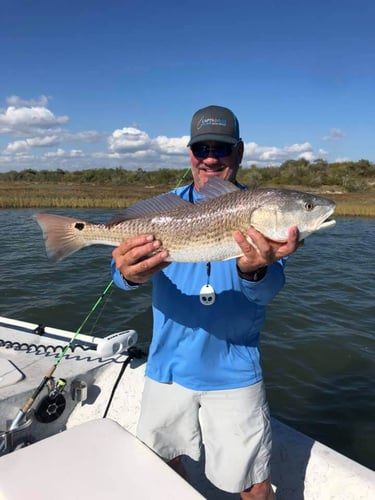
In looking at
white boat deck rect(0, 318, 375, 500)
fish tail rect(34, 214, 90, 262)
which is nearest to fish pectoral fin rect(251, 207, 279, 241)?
fish tail rect(34, 214, 90, 262)

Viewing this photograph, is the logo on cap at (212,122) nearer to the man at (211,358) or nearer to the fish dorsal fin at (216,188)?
the man at (211,358)

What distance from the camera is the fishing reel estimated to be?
443cm

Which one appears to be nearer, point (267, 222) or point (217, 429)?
point (267, 222)

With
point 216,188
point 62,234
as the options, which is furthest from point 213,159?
point 62,234

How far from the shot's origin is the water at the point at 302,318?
7.05 m

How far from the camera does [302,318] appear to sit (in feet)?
35.6

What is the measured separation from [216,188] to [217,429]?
1.82 meters

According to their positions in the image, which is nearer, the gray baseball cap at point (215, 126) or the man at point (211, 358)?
the man at point (211, 358)

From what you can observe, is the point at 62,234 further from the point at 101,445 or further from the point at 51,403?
the point at 51,403

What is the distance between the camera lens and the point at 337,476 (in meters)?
3.53

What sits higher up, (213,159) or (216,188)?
(213,159)

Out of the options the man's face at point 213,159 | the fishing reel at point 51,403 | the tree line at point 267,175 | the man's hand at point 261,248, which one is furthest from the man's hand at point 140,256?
the tree line at point 267,175

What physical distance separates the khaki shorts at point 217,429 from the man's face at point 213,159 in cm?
172

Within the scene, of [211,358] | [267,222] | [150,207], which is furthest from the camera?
[150,207]
